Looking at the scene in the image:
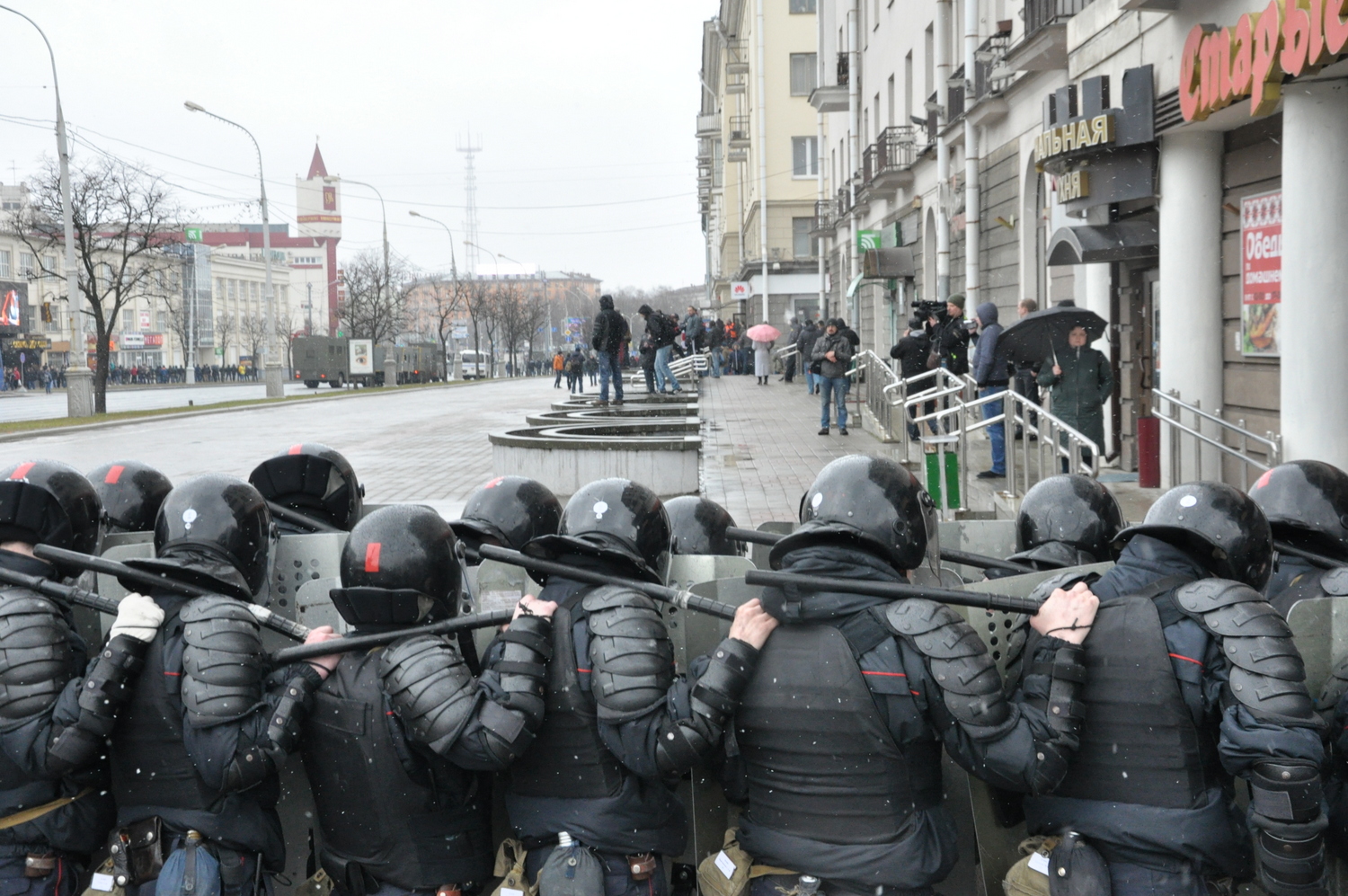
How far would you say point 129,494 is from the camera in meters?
5.58

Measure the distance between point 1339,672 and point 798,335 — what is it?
28.9m

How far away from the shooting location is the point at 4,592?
11.7 feet

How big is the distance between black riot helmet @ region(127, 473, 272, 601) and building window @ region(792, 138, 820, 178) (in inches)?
1878

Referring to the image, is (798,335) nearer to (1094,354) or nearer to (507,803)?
(1094,354)

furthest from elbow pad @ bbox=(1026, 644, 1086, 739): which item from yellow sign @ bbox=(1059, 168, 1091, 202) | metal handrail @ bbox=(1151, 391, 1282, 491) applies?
yellow sign @ bbox=(1059, 168, 1091, 202)

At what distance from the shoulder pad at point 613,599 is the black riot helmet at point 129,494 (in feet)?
9.49

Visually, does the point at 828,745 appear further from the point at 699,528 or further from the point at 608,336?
the point at 608,336

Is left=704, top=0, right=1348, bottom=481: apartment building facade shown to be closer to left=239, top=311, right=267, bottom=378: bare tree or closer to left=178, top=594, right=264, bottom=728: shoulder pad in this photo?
left=178, top=594, right=264, bottom=728: shoulder pad

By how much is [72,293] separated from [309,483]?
84.3ft

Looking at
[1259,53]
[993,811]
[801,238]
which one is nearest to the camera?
[993,811]

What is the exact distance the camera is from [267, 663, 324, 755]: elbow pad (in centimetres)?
329

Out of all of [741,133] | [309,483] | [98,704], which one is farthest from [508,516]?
[741,133]

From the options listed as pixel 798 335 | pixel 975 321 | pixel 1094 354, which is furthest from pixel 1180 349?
pixel 798 335

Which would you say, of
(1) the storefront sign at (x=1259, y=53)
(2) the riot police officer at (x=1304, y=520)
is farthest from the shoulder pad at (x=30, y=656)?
(1) the storefront sign at (x=1259, y=53)
